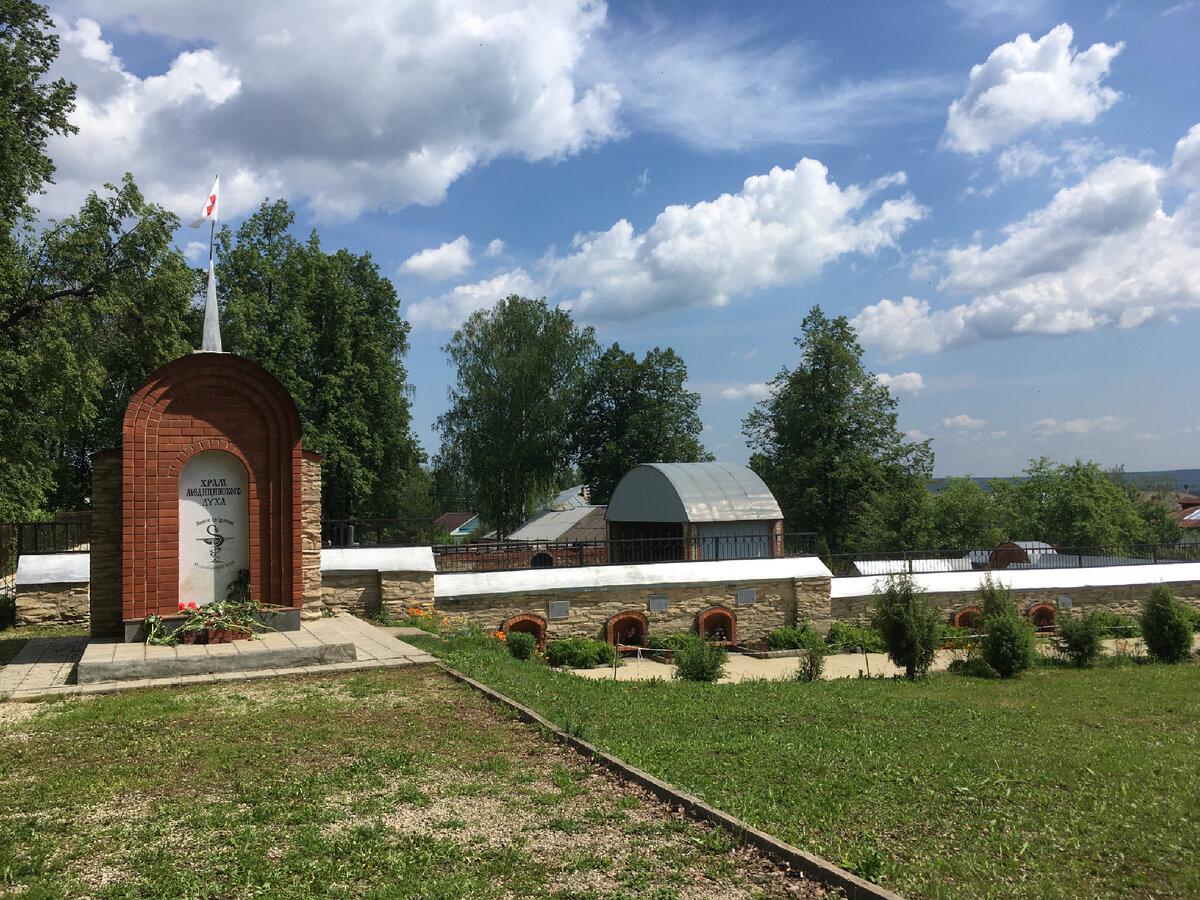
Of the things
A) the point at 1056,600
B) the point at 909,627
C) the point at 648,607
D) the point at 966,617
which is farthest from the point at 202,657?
the point at 1056,600

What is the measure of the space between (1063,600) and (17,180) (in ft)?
90.8

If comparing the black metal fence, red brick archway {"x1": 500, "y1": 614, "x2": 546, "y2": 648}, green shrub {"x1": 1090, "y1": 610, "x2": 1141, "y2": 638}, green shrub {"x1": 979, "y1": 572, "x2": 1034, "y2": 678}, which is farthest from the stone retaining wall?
green shrub {"x1": 1090, "y1": 610, "x2": 1141, "y2": 638}

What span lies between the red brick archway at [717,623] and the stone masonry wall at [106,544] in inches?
456

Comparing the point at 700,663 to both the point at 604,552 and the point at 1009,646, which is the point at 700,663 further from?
the point at 604,552

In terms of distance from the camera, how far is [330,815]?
192 inches

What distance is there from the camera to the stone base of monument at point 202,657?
865cm

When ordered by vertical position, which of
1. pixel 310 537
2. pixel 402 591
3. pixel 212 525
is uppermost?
pixel 212 525

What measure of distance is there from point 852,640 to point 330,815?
51.6ft

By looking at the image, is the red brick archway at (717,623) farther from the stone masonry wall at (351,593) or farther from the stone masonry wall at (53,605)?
the stone masonry wall at (53,605)

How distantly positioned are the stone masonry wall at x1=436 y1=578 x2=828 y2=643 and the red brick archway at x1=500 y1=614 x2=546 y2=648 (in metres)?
0.10

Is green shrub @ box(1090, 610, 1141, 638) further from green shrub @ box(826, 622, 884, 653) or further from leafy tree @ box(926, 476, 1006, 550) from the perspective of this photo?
leafy tree @ box(926, 476, 1006, 550)

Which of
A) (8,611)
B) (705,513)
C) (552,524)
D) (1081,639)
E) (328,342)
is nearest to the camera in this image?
(8,611)

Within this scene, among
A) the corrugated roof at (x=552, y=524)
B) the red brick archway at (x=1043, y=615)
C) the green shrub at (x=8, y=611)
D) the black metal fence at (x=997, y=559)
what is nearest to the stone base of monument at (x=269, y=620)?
the green shrub at (x=8, y=611)

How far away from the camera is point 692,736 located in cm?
710
